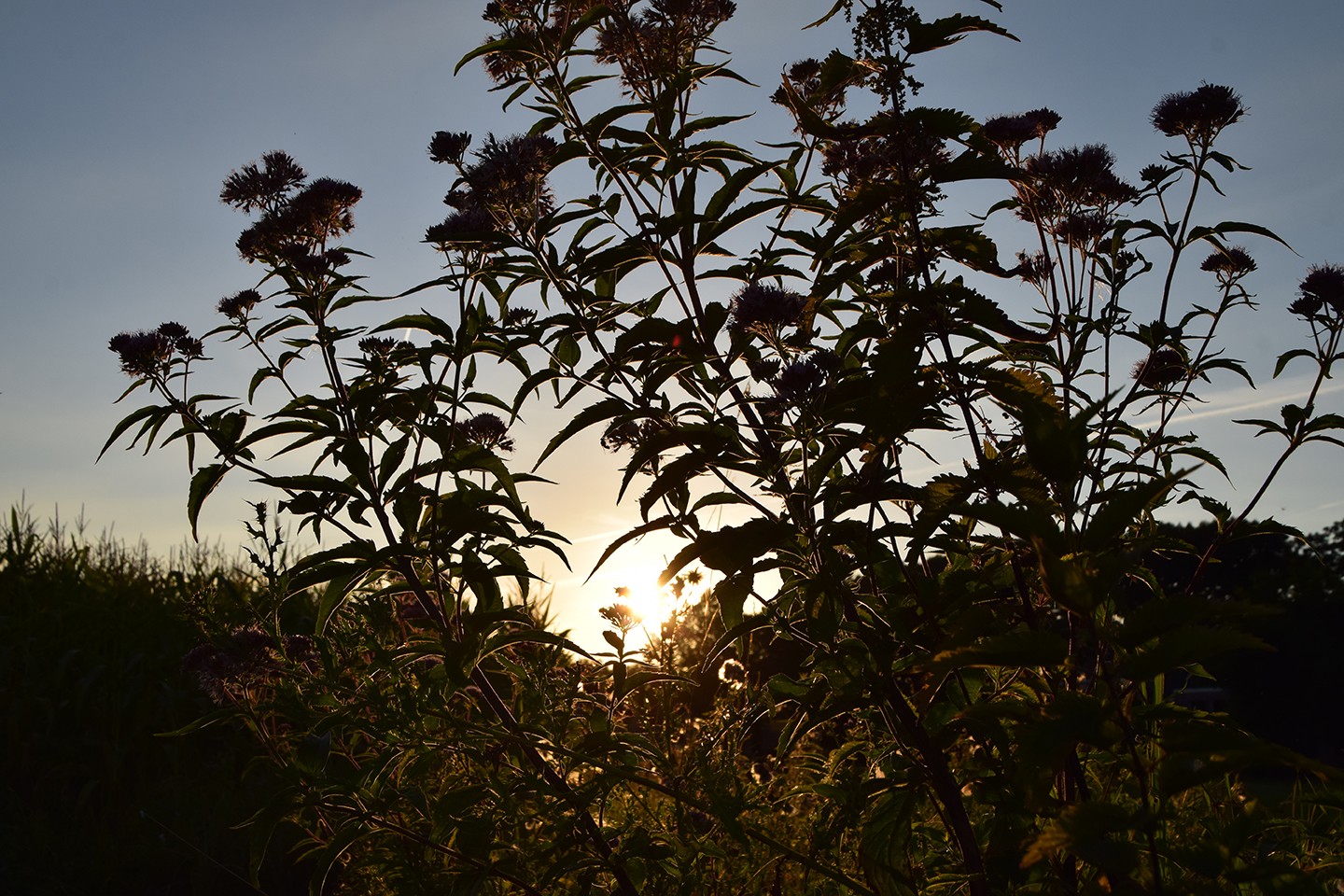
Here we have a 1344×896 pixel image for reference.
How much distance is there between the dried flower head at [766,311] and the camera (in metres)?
2.30

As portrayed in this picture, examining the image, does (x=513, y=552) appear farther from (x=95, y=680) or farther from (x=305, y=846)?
(x=95, y=680)

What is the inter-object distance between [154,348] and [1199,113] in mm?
3518

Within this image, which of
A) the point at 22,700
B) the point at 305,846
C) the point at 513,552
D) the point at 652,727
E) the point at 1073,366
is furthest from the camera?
the point at 22,700

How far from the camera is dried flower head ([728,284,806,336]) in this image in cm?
230

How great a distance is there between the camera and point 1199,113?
119 inches

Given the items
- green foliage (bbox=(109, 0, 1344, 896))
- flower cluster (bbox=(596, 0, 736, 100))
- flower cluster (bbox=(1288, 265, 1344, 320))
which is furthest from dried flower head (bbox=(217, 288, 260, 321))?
flower cluster (bbox=(1288, 265, 1344, 320))

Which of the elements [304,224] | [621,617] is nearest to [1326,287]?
[621,617]

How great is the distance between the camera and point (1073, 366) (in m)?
2.57

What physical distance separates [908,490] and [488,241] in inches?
53.8

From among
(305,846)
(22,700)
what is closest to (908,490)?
(305,846)

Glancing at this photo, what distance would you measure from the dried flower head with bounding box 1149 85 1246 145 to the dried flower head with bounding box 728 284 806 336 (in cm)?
160

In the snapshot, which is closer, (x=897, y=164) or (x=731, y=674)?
(x=897, y=164)

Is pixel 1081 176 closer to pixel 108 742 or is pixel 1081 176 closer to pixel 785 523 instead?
pixel 785 523

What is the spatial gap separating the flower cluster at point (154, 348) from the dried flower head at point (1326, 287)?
154 inches
